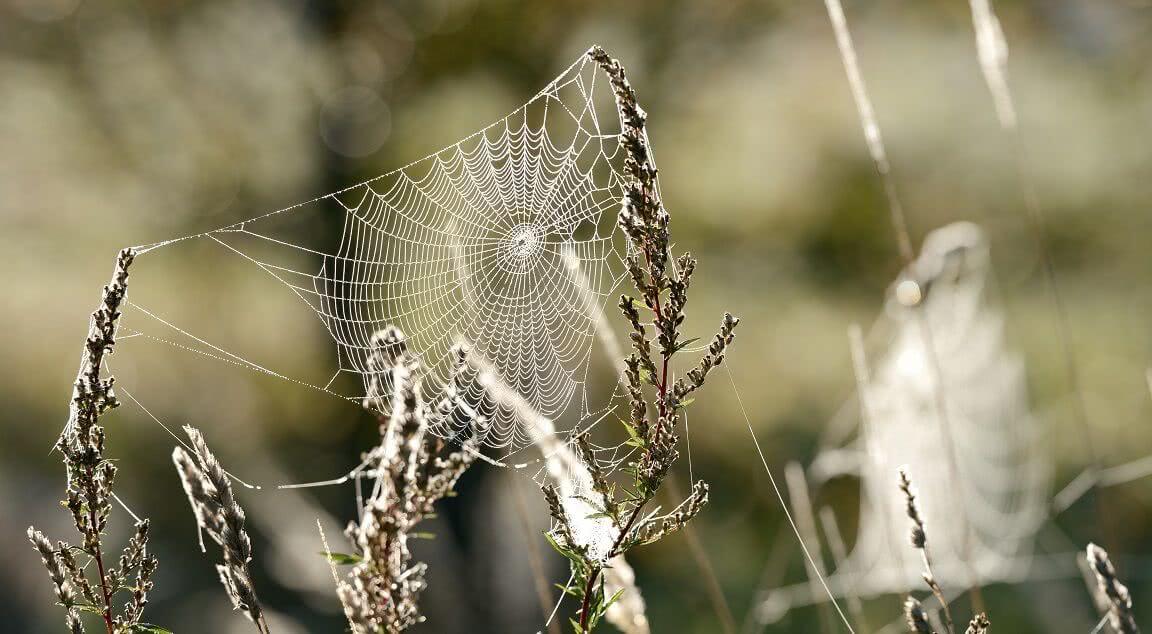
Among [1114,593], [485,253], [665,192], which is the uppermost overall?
[665,192]

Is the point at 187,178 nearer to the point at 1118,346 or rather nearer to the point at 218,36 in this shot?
the point at 218,36

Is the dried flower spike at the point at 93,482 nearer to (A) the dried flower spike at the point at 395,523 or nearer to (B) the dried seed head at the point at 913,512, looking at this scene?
(A) the dried flower spike at the point at 395,523

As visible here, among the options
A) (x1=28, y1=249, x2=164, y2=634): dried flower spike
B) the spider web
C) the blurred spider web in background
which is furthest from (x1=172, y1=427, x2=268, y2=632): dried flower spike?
the blurred spider web in background

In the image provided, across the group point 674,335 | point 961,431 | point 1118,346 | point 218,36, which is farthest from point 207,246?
point 1118,346

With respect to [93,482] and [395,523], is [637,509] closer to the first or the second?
[395,523]

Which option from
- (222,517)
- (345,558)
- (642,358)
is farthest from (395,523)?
(642,358)

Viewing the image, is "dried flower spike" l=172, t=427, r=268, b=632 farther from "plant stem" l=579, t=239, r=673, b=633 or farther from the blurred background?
the blurred background
